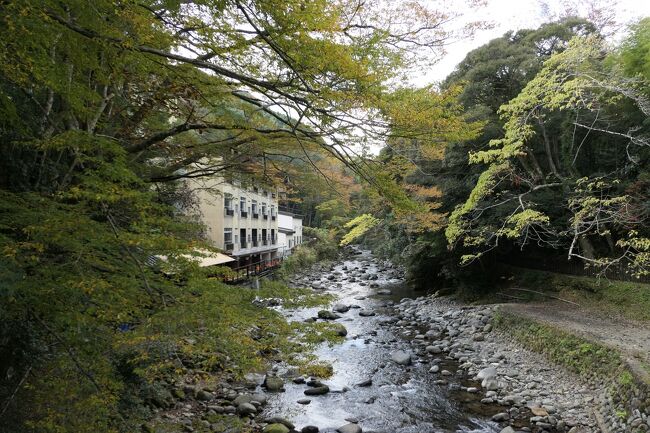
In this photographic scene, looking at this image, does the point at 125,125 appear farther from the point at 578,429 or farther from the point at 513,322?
the point at 513,322

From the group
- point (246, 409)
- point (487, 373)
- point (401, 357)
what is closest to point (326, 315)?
point (401, 357)

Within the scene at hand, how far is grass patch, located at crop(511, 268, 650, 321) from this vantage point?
1097 centimetres

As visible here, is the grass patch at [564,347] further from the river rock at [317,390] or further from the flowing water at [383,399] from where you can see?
the river rock at [317,390]

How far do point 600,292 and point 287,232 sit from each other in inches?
1157

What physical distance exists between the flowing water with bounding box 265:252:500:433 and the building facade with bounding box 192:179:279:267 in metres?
9.90

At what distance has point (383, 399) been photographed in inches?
349

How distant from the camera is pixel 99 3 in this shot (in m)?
3.04

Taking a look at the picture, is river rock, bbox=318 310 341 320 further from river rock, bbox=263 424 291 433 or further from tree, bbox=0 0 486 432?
tree, bbox=0 0 486 432

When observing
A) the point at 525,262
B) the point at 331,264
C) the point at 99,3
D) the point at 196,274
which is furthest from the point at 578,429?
the point at 331,264

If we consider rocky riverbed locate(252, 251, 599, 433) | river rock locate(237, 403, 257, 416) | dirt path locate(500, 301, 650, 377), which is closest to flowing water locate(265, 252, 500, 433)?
rocky riverbed locate(252, 251, 599, 433)

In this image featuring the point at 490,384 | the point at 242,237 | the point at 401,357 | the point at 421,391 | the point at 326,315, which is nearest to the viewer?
the point at 490,384

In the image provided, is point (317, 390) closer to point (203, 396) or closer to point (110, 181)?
point (203, 396)

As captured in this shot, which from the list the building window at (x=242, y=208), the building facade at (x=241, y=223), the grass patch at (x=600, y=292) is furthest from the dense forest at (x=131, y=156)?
the building window at (x=242, y=208)

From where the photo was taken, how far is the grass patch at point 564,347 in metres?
7.99
